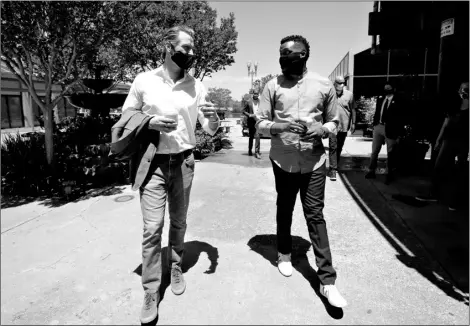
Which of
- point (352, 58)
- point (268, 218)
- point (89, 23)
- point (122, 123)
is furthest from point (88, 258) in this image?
point (352, 58)

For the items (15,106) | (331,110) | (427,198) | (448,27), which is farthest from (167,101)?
(15,106)

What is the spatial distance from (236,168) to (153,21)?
21.5ft

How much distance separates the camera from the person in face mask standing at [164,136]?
8.28ft

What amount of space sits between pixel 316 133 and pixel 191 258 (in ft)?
5.99

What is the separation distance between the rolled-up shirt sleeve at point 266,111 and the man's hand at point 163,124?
844mm

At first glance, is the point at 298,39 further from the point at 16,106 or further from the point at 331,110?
the point at 16,106

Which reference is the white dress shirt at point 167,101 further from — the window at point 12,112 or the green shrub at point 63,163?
the window at point 12,112

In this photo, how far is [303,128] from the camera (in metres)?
2.70

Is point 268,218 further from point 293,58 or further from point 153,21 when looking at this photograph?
point 153,21

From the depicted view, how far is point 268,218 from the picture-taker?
15.3 feet

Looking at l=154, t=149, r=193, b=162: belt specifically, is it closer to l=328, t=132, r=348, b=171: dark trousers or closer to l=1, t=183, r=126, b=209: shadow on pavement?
l=1, t=183, r=126, b=209: shadow on pavement

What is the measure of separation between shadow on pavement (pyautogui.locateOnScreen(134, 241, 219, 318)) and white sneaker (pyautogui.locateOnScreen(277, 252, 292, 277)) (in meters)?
0.63

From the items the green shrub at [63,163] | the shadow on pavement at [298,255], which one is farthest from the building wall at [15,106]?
the shadow on pavement at [298,255]

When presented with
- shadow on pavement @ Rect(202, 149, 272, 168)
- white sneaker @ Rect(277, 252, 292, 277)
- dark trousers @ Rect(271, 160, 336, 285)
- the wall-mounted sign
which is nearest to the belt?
dark trousers @ Rect(271, 160, 336, 285)
